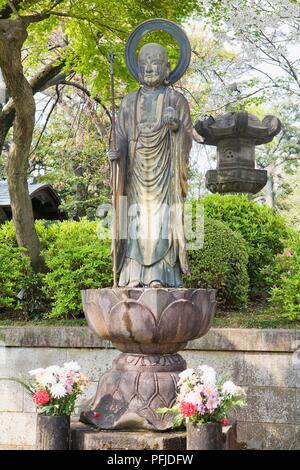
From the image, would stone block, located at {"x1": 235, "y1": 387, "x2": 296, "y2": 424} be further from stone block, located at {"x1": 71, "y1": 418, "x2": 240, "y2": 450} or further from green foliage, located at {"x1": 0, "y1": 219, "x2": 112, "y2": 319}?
green foliage, located at {"x1": 0, "y1": 219, "x2": 112, "y2": 319}

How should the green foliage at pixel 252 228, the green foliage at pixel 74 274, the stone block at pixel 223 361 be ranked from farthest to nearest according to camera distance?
the green foliage at pixel 252 228 < the green foliage at pixel 74 274 < the stone block at pixel 223 361

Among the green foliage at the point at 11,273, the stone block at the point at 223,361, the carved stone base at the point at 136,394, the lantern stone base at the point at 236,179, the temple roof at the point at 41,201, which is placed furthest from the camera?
the temple roof at the point at 41,201

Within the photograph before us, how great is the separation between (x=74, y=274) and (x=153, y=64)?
2.97 meters

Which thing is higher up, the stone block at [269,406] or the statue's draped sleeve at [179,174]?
the statue's draped sleeve at [179,174]

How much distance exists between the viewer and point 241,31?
1055 centimetres

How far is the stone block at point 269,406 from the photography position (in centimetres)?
624

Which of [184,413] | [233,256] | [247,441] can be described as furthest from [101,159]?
[184,413]

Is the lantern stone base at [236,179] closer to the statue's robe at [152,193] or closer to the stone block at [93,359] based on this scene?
the stone block at [93,359]

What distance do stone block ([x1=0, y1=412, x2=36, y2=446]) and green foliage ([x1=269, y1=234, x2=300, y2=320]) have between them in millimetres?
3133

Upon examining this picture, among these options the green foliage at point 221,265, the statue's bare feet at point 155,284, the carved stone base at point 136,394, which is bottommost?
the carved stone base at point 136,394

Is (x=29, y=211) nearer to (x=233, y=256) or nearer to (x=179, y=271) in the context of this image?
(x=233, y=256)

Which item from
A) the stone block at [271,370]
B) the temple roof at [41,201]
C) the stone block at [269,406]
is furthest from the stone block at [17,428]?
the temple roof at [41,201]

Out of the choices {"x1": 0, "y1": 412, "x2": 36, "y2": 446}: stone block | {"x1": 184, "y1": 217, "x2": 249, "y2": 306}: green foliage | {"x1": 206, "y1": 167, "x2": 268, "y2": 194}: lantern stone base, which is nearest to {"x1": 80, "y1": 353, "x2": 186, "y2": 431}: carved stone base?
{"x1": 0, "y1": 412, "x2": 36, "y2": 446}: stone block

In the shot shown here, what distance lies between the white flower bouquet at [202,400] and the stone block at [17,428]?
103 inches
